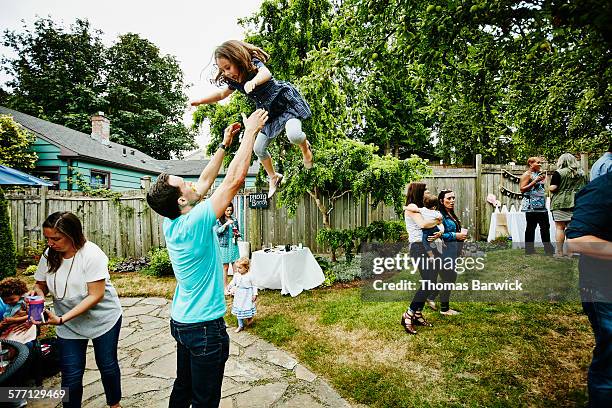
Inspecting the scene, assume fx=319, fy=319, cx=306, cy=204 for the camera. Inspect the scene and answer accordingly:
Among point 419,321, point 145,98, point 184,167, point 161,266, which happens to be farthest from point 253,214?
point 145,98

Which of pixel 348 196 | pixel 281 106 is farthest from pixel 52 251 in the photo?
pixel 348 196

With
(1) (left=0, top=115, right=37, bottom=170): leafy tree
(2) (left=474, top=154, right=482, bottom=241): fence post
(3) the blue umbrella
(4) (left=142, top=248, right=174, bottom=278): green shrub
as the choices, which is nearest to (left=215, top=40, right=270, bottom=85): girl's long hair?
(3) the blue umbrella

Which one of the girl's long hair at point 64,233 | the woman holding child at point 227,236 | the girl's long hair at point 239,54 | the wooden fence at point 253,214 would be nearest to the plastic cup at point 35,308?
the girl's long hair at point 64,233

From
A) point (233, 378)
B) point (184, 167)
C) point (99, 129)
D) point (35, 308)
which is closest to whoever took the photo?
point (35, 308)

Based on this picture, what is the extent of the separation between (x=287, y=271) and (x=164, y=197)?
3924 mm

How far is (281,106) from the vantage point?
2.19m

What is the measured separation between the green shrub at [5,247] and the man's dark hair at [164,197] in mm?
5731

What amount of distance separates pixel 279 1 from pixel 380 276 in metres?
5.35

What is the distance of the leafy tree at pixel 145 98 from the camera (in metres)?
24.0

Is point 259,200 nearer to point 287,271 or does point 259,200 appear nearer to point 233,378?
point 287,271

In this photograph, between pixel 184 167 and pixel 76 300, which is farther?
pixel 184 167

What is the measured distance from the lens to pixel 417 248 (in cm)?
380

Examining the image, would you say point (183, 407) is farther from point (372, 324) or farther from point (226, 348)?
point (372, 324)

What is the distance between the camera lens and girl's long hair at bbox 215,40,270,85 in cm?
173
